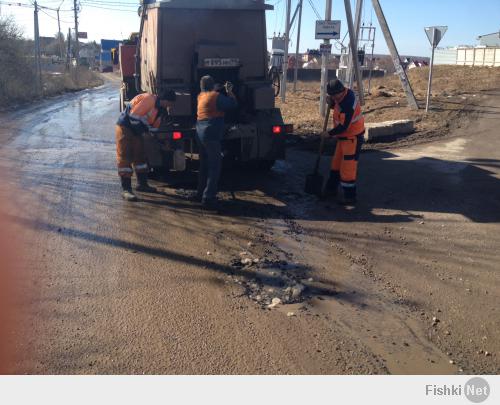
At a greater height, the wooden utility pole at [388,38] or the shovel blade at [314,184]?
the wooden utility pole at [388,38]

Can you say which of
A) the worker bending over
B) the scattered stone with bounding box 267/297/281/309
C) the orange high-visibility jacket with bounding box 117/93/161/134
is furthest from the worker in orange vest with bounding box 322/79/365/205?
the scattered stone with bounding box 267/297/281/309

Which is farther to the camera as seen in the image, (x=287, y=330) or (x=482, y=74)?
(x=482, y=74)

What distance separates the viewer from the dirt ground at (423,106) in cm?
1236

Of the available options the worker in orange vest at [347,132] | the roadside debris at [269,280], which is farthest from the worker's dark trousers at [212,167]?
the roadside debris at [269,280]

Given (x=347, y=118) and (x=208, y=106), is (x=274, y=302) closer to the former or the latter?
(x=208, y=106)

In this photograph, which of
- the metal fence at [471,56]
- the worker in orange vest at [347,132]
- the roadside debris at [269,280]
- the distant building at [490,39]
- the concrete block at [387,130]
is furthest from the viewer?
the distant building at [490,39]

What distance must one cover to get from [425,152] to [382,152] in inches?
32.6

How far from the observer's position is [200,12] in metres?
7.96

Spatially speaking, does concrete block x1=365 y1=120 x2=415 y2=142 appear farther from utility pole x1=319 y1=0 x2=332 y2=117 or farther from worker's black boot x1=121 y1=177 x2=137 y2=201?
worker's black boot x1=121 y1=177 x2=137 y2=201

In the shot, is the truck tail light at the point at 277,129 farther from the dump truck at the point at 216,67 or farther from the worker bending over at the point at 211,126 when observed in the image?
the worker bending over at the point at 211,126

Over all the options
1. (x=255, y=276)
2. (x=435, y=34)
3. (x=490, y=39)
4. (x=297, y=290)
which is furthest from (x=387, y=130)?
(x=490, y=39)

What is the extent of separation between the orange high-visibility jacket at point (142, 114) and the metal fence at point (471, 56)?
3020 centimetres
